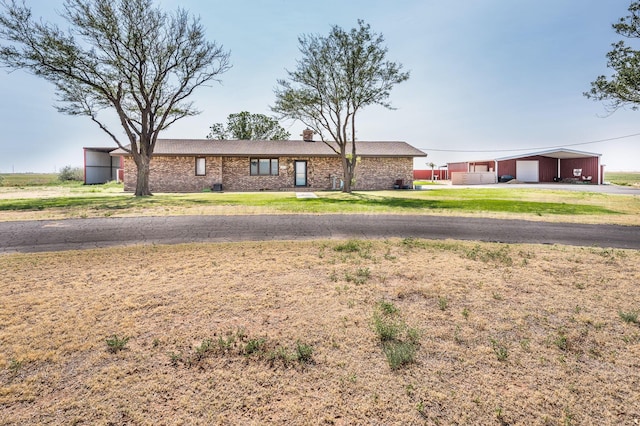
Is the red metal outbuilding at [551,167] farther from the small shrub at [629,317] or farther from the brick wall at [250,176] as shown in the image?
the small shrub at [629,317]

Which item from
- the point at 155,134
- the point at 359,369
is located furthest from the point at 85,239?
the point at 155,134

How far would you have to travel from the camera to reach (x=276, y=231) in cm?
927

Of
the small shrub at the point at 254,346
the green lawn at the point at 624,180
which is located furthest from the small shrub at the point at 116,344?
the green lawn at the point at 624,180

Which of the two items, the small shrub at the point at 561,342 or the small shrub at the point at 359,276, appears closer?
the small shrub at the point at 561,342

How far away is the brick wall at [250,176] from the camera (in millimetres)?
27922

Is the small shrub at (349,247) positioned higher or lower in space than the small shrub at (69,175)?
lower

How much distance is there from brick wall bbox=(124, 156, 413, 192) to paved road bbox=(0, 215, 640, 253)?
1743 centimetres

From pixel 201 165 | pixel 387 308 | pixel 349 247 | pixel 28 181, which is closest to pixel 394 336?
pixel 387 308

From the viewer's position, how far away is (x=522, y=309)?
14.3ft

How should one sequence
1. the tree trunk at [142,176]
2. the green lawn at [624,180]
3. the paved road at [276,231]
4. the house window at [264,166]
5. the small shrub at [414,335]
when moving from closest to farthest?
the small shrub at [414,335]
the paved road at [276,231]
the tree trunk at [142,176]
the house window at [264,166]
the green lawn at [624,180]

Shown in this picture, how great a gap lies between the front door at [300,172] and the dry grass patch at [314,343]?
23.5 meters

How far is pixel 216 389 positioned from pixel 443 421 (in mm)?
1785

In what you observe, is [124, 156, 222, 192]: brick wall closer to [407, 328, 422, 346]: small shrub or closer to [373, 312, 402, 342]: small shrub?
[373, 312, 402, 342]: small shrub

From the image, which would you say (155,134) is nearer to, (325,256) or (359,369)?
(325,256)
